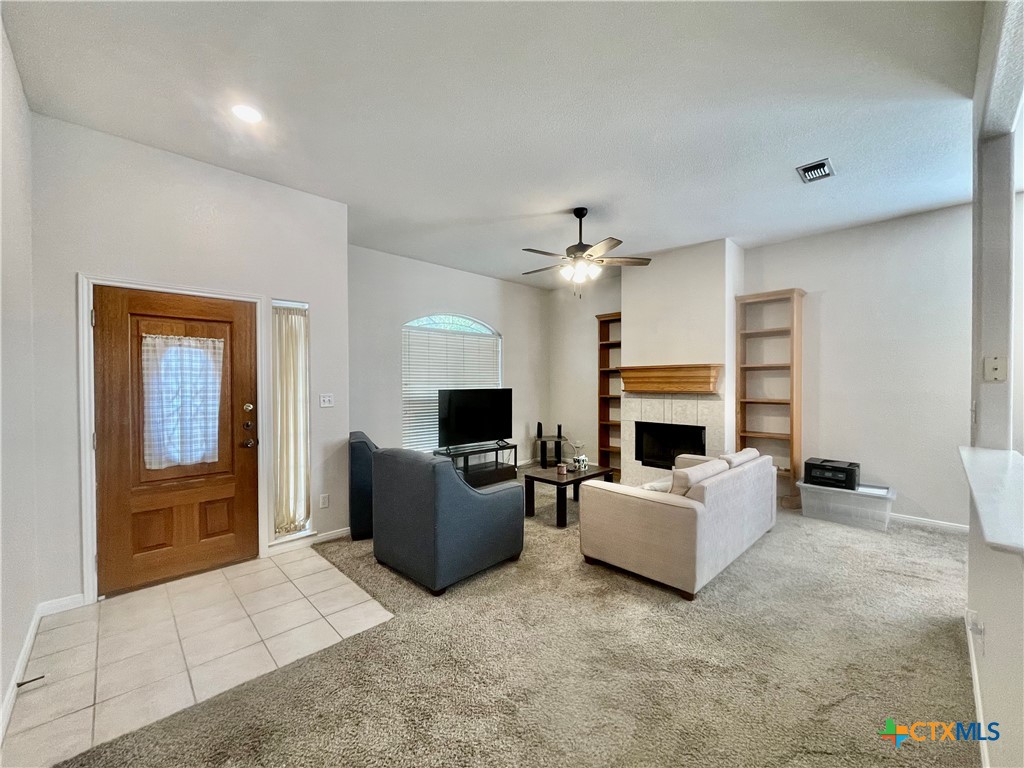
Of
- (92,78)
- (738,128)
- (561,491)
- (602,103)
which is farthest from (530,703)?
(92,78)

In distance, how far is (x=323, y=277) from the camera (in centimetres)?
357

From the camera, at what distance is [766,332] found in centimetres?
473

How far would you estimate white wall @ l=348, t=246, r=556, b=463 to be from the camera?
192 inches

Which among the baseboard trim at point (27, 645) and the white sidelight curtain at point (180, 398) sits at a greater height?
the white sidelight curtain at point (180, 398)

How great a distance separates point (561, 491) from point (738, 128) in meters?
3.11

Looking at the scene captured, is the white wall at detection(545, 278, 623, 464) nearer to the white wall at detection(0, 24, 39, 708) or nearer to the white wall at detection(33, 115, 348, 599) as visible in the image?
the white wall at detection(33, 115, 348, 599)

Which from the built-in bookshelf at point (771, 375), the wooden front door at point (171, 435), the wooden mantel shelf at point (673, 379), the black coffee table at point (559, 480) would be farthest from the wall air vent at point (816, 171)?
the wooden front door at point (171, 435)

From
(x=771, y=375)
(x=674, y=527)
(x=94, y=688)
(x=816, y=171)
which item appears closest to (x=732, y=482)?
(x=674, y=527)

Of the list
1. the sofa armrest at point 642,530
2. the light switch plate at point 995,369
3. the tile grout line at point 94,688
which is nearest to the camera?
the tile grout line at point 94,688

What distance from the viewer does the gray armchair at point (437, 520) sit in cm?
262

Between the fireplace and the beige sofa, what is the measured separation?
1537mm

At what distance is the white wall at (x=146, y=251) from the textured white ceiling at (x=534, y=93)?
7.2 inches

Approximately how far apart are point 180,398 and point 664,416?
15.9ft

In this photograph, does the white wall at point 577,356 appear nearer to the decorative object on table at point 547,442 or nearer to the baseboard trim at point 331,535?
the decorative object on table at point 547,442
